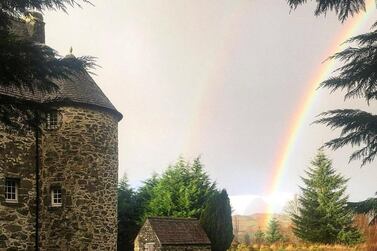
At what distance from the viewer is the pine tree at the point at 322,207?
1471 inches

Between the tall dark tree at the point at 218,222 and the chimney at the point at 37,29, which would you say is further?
the tall dark tree at the point at 218,222

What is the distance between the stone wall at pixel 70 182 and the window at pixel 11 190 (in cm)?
20

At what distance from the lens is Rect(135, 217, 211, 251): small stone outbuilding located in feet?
70.3

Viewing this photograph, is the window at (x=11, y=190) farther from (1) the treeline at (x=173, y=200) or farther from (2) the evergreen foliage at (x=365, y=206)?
(2) the evergreen foliage at (x=365, y=206)

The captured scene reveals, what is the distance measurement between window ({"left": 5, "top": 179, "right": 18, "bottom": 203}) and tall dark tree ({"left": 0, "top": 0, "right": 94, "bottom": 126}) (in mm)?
11506

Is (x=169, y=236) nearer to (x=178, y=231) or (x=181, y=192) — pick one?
(x=178, y=231)

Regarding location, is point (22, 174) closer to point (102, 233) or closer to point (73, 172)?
point (73, 172)

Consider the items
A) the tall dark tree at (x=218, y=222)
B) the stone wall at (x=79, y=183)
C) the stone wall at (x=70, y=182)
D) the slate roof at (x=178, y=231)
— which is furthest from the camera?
the tall dark tree at (x=218, y=222)

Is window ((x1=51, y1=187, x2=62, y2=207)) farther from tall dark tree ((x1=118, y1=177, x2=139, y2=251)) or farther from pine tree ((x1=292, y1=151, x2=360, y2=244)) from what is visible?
pine tree ((x1=292, y1=151, x2=360, y2=244))

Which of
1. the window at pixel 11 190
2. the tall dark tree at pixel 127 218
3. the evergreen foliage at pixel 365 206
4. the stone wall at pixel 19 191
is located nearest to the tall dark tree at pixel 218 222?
the tall dark tree at pixel 127 218

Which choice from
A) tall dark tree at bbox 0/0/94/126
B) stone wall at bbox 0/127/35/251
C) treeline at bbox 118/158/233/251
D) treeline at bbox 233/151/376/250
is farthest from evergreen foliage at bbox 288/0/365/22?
treeline at bbox 233/151/376/250

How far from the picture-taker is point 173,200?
29.0 metres

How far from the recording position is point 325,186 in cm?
3944

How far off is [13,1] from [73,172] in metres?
13.3
